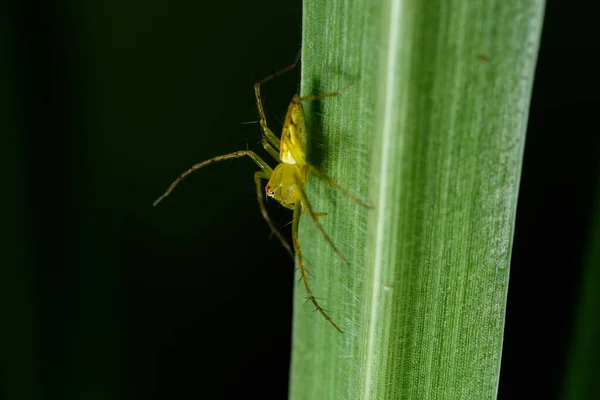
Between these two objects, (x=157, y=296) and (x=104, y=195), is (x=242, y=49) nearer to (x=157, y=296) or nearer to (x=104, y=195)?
(x=104, y=195)

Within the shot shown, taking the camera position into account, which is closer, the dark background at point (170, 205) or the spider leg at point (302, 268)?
the spider leg at point (302, 268)

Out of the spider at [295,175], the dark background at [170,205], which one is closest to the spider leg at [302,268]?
the spider at [295,175]

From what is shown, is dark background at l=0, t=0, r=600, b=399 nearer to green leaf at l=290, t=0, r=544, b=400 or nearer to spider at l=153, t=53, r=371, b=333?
spider at l=153, t=53, r=371, b=333

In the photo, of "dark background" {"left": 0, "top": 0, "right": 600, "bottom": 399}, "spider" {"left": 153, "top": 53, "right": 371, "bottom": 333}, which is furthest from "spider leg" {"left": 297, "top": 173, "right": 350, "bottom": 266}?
"dark background" {"left": 0, "top": 0, "right": 600, "bottom": 399}

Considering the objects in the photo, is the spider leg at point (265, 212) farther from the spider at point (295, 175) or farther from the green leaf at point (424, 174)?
the green leaf at point (424, 174)

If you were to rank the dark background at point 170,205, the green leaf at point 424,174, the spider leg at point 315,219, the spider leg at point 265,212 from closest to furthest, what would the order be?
the green leaf at point 424,174, the spider leg at point 315,219, the spider leg at point 265,212, the dark background at point 170,205
